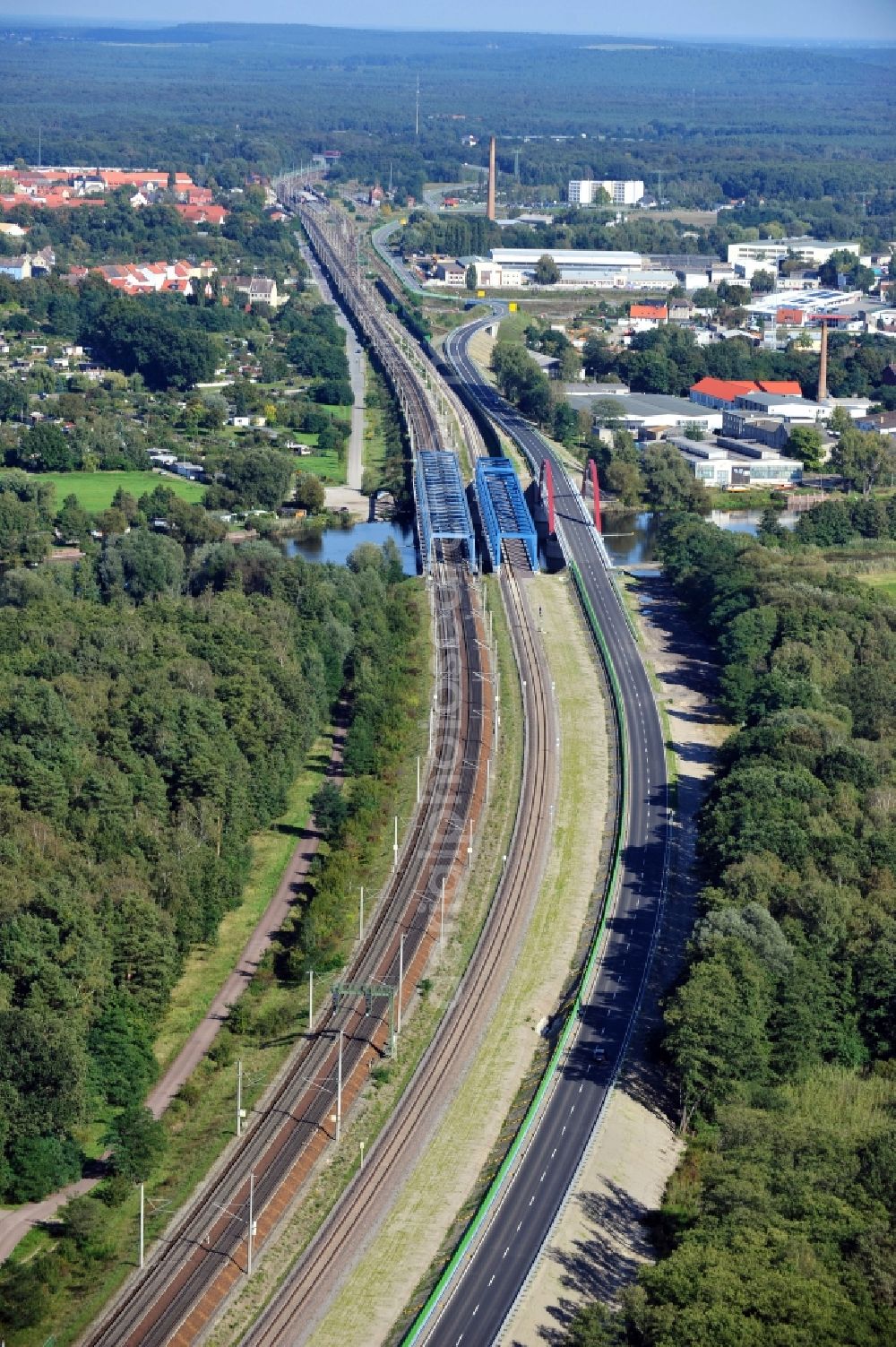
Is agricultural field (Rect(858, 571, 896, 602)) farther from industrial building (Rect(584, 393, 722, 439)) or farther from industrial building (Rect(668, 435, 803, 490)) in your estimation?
industrial building (Rect(584, 393, 722, 439))

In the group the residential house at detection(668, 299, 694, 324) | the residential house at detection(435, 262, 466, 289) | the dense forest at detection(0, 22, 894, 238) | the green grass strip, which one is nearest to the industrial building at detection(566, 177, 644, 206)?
the dense forest at detection(0, 22, 894, 238)

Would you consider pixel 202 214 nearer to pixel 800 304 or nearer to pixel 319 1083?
pixel 800 304

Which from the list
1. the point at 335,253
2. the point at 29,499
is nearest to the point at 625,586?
the point at 29,499

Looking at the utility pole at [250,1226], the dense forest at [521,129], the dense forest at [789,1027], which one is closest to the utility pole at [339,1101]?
the utility pole at [250,1226]

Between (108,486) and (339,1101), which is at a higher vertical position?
(108,486)

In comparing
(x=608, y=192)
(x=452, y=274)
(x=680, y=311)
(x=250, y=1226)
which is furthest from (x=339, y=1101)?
(x=608, y=192)

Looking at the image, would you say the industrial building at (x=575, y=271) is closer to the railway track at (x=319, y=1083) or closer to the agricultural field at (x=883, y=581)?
the agricultural field at (x=883, y=581)
